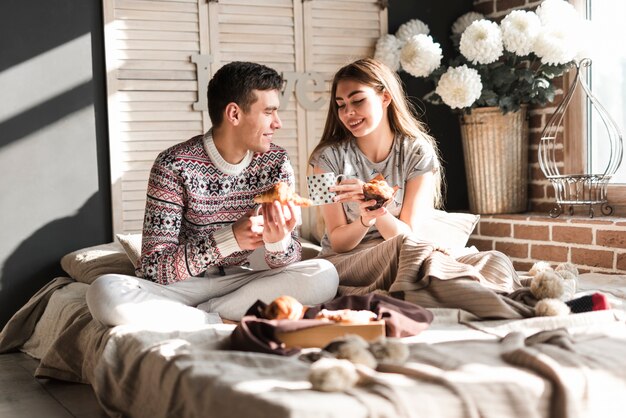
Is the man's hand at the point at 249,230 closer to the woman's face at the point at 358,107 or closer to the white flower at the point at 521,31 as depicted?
the woman's face at the point at 358,107

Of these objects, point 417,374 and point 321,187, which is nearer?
point 417,374

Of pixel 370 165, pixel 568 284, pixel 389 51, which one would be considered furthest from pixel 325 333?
pixel 389 51

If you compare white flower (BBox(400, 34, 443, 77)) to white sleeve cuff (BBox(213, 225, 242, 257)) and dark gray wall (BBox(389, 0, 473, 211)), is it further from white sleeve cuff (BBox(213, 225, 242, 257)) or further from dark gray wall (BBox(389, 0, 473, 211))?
white sleeve cuff (BBox(213, 225, 242, 257))

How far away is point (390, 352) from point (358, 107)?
1511 mm

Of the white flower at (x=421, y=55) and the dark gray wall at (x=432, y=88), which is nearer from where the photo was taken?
the white flower at (x=421, y=55)

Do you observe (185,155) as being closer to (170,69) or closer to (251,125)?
(251,125)

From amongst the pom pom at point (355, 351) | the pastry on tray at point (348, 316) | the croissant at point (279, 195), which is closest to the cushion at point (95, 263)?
the croissant at point (279, 195)

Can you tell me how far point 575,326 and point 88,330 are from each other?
1515mm

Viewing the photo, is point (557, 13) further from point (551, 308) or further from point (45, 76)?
point (45, 76)

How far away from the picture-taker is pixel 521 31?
157 inches

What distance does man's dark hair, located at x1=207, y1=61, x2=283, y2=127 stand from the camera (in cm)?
277

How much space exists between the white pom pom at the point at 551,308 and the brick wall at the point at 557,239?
Result: 144 cm

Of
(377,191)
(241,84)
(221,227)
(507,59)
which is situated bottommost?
(221,227)

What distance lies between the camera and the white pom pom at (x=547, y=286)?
7.98ft
